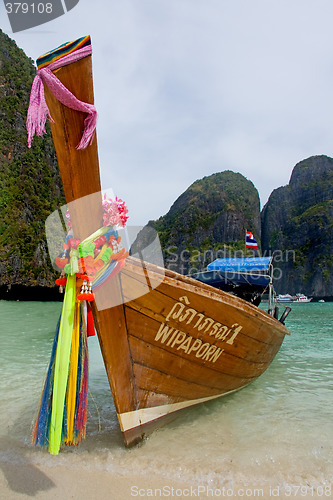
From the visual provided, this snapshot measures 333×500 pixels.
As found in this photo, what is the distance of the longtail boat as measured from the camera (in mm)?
1986

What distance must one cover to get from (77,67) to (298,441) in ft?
12.4

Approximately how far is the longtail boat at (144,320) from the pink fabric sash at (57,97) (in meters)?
0.02

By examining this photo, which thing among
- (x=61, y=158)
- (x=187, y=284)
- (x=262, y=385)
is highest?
(x=61, y=158)

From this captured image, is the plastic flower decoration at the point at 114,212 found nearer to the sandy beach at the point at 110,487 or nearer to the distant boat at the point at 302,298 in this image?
the sandy beach at the point at 110,487

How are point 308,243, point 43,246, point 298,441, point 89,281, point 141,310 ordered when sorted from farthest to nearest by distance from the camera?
point 308,243, point 43,246, point 298,441, point 141,310, point 89,281

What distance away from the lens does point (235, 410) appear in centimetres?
407

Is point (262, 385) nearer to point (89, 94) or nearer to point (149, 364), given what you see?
point (149, 364)

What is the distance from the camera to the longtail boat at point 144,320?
6.51 ft

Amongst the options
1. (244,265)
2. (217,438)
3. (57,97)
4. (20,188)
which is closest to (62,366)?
(57,97)

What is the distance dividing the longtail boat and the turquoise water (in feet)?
0.84

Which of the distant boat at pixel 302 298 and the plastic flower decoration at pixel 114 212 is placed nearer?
the plastic flower decoration at pixel 114 212

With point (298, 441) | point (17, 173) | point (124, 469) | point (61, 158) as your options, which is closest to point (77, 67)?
point (61, 158)

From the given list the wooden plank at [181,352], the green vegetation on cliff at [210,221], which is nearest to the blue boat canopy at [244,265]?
the wooden plank at [181,352]

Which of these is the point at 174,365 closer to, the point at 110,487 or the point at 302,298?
the point at 110,487
